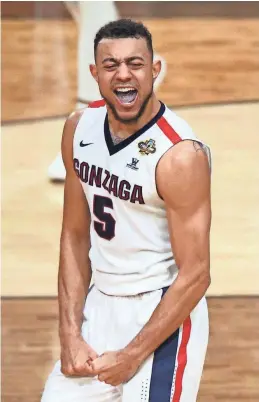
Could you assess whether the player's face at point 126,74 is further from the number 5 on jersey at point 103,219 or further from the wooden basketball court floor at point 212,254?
the wooden basketball court floor at point 212,254

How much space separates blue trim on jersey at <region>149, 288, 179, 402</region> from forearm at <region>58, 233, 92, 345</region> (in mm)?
266

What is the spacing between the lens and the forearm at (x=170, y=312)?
8.13 feet

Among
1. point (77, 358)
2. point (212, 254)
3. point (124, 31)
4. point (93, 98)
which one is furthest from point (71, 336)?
point (93, 98)

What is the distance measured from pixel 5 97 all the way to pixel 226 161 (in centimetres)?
174

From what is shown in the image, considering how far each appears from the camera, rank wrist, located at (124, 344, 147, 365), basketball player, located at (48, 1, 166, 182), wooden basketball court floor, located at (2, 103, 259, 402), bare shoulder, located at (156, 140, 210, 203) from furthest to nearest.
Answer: basketball player, located at (48, 1, 166, 182) < wooden basketball court floor, located at (2, 103, 259, 402) < wrist, located at (124, 344, 147, 365) < bare shoulder, located at (156, 140, 210, 203)

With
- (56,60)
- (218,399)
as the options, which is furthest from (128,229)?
(56,60)

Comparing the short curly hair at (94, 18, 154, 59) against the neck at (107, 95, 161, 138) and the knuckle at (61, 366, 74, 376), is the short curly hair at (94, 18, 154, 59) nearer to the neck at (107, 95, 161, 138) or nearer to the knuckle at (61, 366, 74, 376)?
the neck at (107, 95, 161, 138)

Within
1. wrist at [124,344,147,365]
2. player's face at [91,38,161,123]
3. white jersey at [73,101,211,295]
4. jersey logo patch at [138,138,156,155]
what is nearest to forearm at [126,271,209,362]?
wrist at [124,344,147,365]

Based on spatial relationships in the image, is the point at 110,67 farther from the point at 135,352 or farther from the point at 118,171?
the point at 135,352

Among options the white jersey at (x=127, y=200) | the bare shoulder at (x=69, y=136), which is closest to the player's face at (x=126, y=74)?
the white jersey at (x=127, y=200)

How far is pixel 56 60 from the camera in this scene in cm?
653

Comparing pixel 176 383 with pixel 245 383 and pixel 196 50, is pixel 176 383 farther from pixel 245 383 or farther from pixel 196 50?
pixel 196 50

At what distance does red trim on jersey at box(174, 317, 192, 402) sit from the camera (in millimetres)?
2576

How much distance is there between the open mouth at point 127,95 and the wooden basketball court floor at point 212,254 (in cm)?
146
